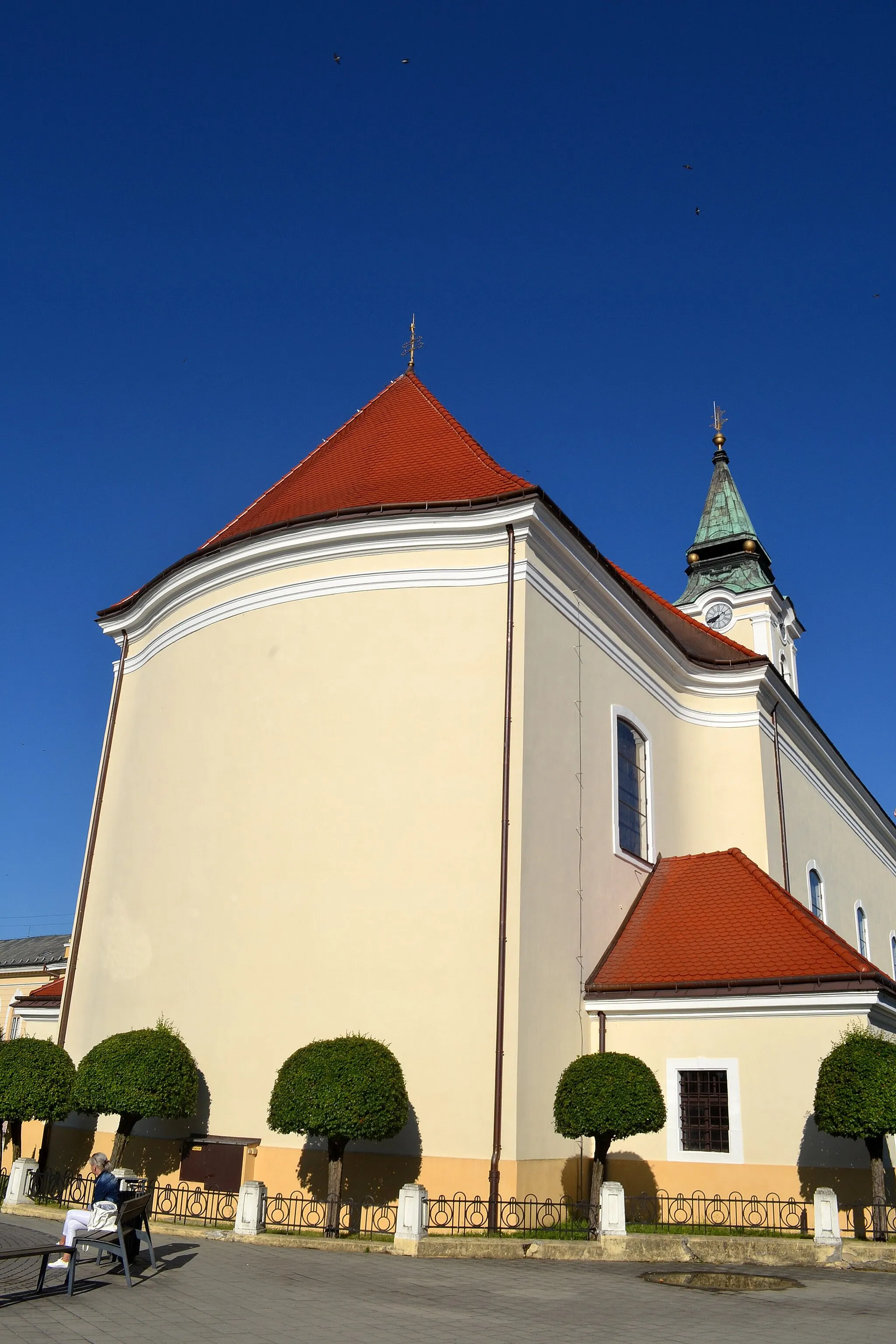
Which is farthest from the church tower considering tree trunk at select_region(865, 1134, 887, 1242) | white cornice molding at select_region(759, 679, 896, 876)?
tree trunk at select_region(865, 1134, 887, 1242)

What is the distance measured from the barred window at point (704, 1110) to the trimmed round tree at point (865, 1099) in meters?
1.80

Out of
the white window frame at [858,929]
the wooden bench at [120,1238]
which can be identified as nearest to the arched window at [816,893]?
the white window frame at [858,929]

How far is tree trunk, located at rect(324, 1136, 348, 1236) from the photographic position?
1176 cm

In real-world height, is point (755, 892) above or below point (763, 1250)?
above

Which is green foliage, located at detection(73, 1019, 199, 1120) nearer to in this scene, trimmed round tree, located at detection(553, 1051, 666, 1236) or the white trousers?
A: the white trousers

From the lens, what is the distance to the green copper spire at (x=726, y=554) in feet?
104

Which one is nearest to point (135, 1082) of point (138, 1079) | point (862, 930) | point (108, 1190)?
point (138, 1079)

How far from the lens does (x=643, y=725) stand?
1945 centimetres

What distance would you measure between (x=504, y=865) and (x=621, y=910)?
4.15 m

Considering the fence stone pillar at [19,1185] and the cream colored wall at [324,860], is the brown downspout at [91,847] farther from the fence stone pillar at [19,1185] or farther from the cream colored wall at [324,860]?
the fence stone pillar at [19,1185]

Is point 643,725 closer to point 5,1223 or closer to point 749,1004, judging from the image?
point 749,1004

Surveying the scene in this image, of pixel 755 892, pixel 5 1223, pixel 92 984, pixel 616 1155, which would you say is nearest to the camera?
pixel 5 1223

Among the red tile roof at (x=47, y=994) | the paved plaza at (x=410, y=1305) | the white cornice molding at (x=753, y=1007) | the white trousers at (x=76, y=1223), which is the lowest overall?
the paved plaza at (x=410, y=1305)

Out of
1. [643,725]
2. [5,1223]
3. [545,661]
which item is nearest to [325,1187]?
[5,1223]
